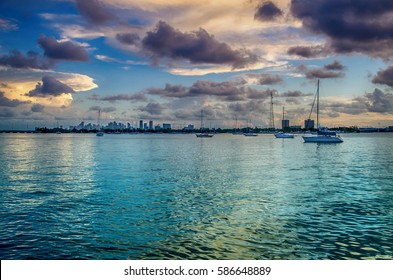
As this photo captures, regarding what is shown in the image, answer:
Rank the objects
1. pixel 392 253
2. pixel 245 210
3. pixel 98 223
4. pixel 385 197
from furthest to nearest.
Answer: pixel 385 197 → pixel 245 210 → pixel 98 223 → pixel 392 253

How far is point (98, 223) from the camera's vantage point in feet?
77.1

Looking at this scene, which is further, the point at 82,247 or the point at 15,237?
the point at 15,237

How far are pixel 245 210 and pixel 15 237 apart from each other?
53.2 feet

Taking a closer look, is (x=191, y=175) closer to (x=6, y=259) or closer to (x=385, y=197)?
(x=385, y=197)

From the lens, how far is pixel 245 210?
27188 millimetres

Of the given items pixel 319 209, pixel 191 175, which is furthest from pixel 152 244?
pixel 191 175

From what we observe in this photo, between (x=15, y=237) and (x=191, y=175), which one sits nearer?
(x=15, y=237)

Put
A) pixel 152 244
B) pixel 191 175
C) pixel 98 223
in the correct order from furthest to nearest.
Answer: pixel 191 175 < pixel 98 223 < pixel 152 244

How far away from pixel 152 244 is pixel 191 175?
98.6ft
